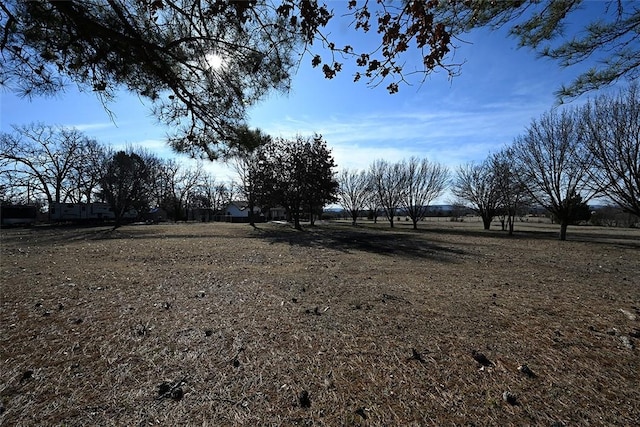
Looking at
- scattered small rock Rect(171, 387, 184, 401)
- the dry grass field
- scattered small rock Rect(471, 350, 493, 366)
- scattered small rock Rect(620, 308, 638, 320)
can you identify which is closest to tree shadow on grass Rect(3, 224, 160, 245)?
the dry grass field

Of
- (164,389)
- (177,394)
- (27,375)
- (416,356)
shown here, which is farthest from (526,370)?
(27,375)

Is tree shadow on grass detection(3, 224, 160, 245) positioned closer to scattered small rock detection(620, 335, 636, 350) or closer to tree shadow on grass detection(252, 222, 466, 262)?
tree shadow on grass detection(252, 222, 466, 262)

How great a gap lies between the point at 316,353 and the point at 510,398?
159cm

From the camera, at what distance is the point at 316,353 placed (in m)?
2.98

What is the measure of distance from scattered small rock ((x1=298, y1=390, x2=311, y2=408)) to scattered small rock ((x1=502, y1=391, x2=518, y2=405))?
4.71 ft

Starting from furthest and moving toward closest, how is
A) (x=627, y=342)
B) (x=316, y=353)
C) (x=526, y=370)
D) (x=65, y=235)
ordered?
(x=65, y=235), (x=627, y=342), (x=316, y=353), (x=526, y=370)

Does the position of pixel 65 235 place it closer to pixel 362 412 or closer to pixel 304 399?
pixel 304 399

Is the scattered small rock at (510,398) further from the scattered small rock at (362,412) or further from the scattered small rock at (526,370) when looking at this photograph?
the scattered small rock at (362,412)

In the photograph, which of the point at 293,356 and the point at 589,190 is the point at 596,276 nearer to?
the point at 293,356

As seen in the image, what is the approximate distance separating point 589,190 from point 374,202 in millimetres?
25424

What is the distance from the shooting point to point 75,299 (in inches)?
185

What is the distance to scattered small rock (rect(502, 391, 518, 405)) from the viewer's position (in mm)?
2246

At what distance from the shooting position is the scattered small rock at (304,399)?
2.21 metres

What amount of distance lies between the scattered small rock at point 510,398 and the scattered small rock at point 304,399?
144cm
